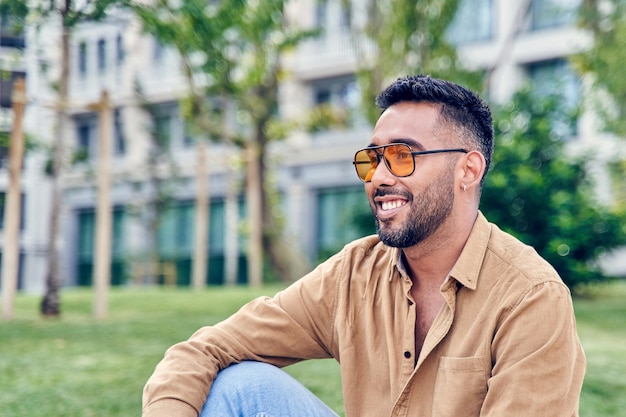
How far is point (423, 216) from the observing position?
2760 millimetres

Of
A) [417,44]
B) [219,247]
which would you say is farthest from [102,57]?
[417,44]

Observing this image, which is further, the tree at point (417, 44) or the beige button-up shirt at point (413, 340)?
the tree at point (417, 44)

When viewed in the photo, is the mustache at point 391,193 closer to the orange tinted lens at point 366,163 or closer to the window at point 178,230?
the orange tinted lens at point 366,163

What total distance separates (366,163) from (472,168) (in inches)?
14.2

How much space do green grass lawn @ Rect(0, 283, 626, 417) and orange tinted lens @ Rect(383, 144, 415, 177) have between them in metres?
2.35

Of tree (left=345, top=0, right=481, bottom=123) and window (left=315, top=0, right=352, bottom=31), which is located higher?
window (left=315, top=0, right=352, bottom=31)

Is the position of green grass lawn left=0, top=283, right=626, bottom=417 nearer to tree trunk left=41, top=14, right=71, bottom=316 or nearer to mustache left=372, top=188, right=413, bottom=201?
tree trunk left=41, top=14, right=71, bottom=316

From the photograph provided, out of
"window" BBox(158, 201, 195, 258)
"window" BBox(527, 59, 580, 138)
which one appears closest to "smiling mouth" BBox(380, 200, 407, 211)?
"window" BBox(527, 59, 580, 138)

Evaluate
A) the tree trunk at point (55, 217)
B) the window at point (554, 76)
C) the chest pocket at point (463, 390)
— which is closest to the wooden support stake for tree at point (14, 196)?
the tree trunk at point (55, 217)

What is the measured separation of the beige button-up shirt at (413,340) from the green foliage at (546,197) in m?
8.44

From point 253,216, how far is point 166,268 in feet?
32.2

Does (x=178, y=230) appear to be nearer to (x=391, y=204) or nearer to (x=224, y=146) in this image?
(x=224, y=146)

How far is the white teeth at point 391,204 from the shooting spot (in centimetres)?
280

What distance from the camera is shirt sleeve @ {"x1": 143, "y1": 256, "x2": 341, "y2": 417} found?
2.91 meters
